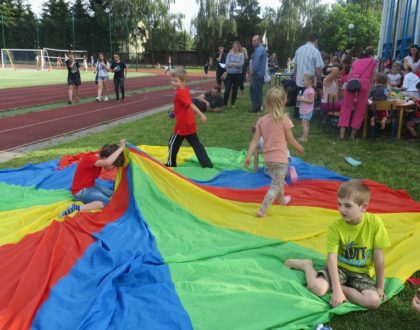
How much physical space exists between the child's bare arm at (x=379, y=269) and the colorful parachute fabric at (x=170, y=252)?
0.41 ft

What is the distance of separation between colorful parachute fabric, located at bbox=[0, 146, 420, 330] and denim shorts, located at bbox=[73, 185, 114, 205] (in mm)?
217

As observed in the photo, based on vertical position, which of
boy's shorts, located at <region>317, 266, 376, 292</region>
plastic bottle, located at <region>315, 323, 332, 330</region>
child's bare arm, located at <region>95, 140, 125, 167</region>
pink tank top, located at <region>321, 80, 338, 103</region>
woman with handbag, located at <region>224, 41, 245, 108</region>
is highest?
woman with handbag, located at <region>224, 41, 245, 108</region>

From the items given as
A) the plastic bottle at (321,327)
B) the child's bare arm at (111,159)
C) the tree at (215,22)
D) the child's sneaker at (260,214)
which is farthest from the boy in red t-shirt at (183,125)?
the tree at (215,22)

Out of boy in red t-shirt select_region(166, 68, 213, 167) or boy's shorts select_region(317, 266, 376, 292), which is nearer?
boy's shorts select_region(317, 266, 376, 292)

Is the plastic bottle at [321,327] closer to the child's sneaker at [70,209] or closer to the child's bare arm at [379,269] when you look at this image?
the child's bare arm at [379,269]

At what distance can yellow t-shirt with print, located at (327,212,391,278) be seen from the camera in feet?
10.6

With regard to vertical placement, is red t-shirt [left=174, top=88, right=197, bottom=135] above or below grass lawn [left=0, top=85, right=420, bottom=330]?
above

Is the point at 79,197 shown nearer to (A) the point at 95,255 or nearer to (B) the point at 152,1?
(A) the point at 95,255

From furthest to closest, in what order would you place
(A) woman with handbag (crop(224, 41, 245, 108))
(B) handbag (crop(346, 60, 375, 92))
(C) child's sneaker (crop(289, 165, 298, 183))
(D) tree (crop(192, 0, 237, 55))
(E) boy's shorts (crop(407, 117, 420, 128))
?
(D) tree (crop(192, 0, 237, 55)) < (A) woman with handbag (crop(224, 41, 245, 108)) < (E) boy's shorts (crop(407, 117, 420, 128)) < (B) handbag (crop(346, 60, 375, 92)) < (C) child's sneaker (crop(289, 165, 298, 183))

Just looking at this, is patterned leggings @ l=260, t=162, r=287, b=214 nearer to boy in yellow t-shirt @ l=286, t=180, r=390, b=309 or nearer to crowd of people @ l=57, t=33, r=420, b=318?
crowd of people @ l=57, t=33, r=420, b=318

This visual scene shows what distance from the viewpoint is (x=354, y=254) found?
331 centimetres

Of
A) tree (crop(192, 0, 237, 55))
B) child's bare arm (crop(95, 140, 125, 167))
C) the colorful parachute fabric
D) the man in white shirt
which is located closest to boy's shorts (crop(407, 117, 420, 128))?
the man in white shirt

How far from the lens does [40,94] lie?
2106 centimetres

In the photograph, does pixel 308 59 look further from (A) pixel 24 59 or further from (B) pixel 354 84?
(A) pixel 24 59
